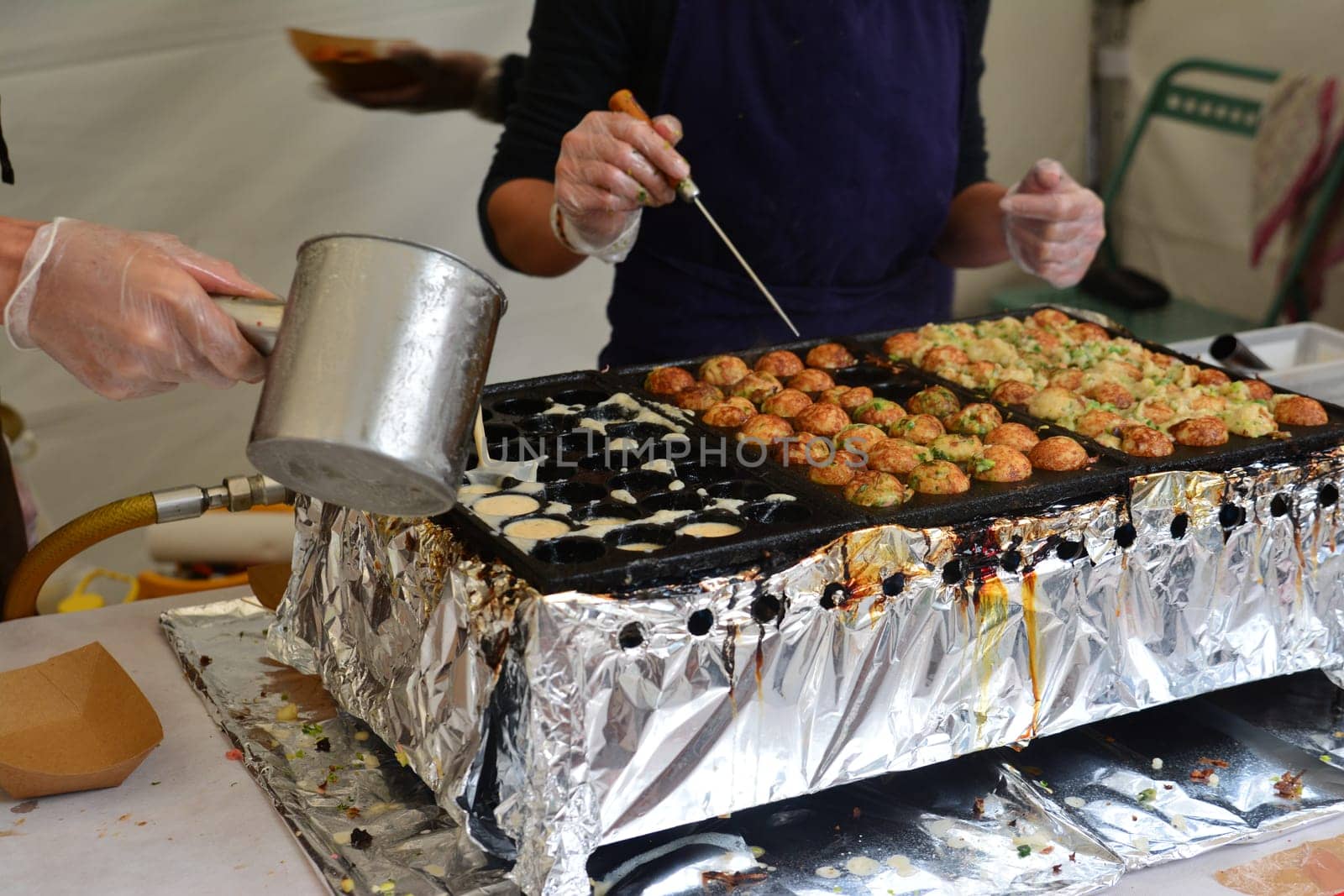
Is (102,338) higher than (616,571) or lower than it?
higher

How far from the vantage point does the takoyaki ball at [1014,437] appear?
183 cm

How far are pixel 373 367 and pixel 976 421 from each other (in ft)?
3.37

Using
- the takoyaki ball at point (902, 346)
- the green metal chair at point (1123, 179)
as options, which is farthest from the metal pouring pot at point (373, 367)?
the green metal chair at point (1123, 179)

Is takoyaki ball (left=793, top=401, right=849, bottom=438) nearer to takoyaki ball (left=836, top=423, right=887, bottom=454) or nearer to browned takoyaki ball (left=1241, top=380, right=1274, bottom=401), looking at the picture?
takoyaki ball (left=836, top=423, right=887, bottom=454)

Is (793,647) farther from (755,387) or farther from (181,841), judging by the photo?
(181,841)

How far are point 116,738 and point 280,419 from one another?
28.3 inches

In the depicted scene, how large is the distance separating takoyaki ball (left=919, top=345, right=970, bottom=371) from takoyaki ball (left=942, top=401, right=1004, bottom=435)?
219 mm

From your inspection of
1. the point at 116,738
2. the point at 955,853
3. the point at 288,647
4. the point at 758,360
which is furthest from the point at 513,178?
the point at 955,853

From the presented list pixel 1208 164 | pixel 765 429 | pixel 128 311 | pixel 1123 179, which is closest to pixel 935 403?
pixel 765 429

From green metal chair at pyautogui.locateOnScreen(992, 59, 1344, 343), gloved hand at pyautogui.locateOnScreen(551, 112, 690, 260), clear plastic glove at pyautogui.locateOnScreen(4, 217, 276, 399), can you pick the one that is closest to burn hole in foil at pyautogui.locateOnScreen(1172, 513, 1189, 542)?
gloved hand at pyautogui.locateOnScreen(551, 112, 690, 260)

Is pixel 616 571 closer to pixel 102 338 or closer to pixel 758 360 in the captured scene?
pixel 102 338

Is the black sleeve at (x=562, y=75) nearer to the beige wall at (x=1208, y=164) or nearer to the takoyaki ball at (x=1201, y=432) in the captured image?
the takoyaki ball at (x=1201, y=432)

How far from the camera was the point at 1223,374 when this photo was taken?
213cm

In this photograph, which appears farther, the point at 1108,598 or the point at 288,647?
the point at 288,647
